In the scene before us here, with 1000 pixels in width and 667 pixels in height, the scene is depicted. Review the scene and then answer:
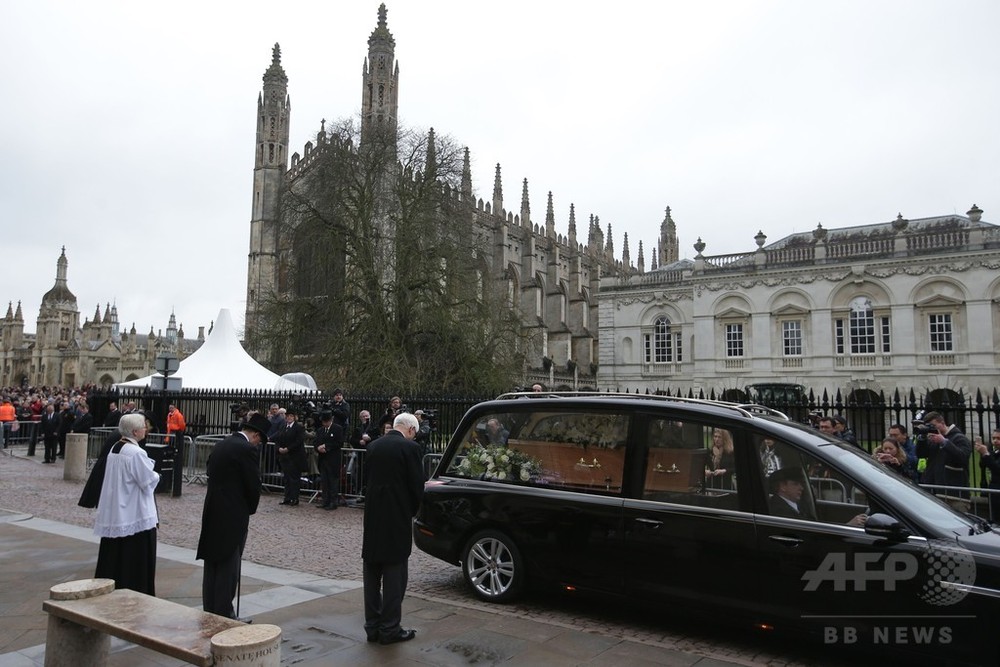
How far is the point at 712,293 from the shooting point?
35.2m

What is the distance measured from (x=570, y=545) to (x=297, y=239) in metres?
23.8

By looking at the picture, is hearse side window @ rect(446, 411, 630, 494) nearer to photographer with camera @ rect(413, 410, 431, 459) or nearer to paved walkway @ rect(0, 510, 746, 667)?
paved walkway @ rect(0, 510, 746, 667)

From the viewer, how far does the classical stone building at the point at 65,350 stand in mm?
81188

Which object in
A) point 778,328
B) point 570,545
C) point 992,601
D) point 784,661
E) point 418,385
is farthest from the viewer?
point 778,328

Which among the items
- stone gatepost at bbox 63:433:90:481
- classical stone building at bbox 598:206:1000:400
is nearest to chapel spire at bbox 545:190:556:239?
classical stone building at bbox 598:206:1000:400

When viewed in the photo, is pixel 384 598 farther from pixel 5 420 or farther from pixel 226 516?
pixel 5 420

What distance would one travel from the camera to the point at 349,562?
809 centimetres

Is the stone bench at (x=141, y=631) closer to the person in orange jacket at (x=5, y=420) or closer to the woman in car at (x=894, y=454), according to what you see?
the woman in car at (x=894, y=454)

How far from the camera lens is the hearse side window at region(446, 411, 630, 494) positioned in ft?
19.6

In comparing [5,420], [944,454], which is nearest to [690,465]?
[944,454]

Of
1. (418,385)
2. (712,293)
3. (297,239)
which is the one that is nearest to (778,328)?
(712,293)

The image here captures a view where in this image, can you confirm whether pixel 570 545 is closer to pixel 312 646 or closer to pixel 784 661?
pixel 784 661

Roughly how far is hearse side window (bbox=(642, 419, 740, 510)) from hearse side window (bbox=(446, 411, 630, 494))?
0.29 meters

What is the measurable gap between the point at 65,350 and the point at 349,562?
296ft
